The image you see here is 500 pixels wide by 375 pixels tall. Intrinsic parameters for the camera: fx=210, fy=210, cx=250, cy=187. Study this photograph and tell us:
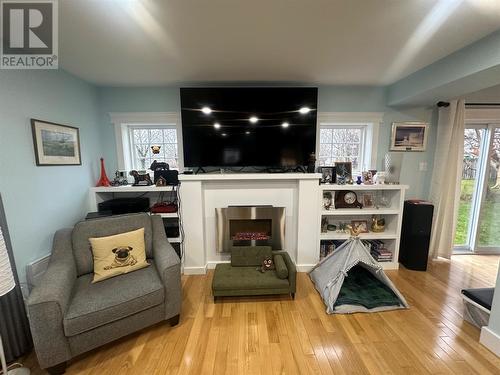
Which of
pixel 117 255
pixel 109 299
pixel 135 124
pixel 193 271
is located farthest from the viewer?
pixel 135 124

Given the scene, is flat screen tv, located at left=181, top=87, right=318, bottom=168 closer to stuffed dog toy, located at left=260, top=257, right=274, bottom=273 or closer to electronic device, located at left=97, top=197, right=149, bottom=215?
electronic device, located at left=97, top=197, right=149, bottom=215

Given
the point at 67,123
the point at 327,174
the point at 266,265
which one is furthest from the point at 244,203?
the point at 67,123

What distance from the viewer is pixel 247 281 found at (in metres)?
2.10

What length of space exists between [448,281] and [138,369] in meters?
3.30

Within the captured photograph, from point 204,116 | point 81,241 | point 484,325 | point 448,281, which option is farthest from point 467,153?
point 81,241

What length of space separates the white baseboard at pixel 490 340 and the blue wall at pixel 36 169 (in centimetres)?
373

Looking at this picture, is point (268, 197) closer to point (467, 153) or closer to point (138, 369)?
point (138, 369)

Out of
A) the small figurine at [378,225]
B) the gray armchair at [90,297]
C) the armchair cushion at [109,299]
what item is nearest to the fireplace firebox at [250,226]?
the gray armchair at [90,297]

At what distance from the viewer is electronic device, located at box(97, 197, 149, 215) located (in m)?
2.50

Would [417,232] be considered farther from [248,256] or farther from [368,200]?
[248,256]

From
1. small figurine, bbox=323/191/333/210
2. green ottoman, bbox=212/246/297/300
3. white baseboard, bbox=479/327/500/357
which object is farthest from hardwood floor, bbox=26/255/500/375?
small figurine, bbox=323/191/333/210

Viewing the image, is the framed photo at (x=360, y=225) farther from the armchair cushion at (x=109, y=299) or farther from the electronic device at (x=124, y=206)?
the electronic device at (x=124, y=206)

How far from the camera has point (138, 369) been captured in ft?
4.75

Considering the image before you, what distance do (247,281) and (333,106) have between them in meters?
2.46
